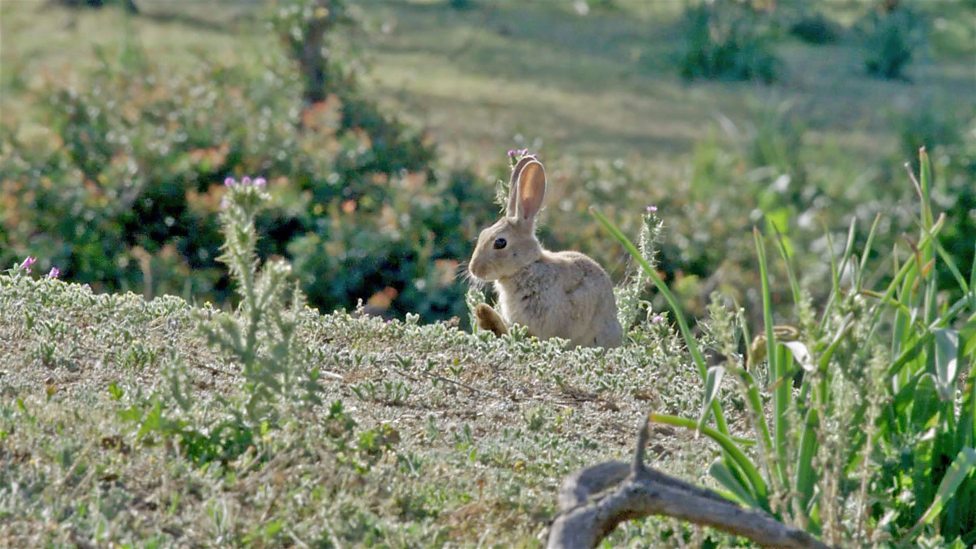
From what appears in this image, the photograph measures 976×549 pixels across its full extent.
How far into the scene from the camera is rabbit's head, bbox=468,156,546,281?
5410 mm

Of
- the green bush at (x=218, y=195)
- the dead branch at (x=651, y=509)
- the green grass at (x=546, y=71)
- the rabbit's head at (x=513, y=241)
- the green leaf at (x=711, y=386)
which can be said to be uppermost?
the green leaf at (x=711, y=386)

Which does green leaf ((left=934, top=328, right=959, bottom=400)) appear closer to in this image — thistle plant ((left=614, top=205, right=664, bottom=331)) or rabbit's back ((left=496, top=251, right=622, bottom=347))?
thistle plant ((left=614, top=205, right=664, bottom=331))

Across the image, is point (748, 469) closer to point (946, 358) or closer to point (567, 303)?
point (946, 358)

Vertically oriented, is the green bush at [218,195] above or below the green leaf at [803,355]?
below

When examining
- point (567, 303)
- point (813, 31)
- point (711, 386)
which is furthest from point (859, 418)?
point (813, 31)

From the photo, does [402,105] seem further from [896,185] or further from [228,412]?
[228,412]

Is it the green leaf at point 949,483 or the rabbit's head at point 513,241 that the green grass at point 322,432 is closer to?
the green leaf at point 949,483

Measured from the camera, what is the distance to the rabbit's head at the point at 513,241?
17.7ft

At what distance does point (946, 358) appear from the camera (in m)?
2.99

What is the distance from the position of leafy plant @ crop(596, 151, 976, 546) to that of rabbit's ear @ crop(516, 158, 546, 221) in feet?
6.25

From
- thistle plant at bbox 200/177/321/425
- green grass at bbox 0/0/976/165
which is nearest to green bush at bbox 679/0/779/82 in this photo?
green grass at bbox 0/0/976/165

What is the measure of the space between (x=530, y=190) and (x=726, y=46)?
362 inches

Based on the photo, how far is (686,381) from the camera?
4.26m

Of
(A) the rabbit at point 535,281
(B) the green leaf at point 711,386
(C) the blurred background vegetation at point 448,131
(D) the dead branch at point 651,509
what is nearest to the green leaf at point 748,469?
(B) the green leaf at point 711,386
